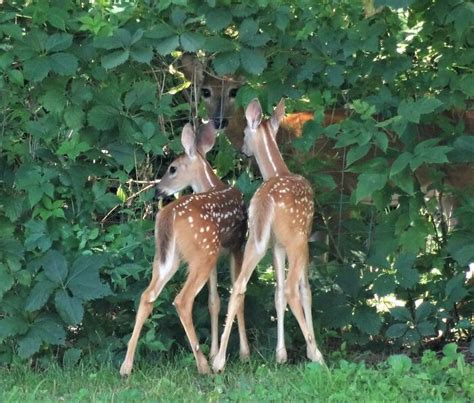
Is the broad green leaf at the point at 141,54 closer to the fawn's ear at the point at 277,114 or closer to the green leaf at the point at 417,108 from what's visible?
the fawn's ear at the point at 277,114

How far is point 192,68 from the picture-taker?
7.90m

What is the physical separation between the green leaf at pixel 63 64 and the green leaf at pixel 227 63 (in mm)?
852

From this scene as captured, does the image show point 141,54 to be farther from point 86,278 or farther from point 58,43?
→ point 86,278

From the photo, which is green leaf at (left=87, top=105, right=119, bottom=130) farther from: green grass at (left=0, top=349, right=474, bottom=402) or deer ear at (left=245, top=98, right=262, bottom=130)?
green grass at (left=0, top=349, right=474, bottom=402)

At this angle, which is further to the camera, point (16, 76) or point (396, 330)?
point (396, 330)

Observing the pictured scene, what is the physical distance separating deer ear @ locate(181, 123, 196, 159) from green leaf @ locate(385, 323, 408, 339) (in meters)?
1.62

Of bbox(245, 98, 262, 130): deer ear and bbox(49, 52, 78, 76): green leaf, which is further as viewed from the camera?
bbox(245, 98, 262, 130): deer ear

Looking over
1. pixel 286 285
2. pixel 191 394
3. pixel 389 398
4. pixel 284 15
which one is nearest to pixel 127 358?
pixel 191 394

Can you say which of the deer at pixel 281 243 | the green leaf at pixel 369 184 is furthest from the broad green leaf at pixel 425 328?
the green leaf at pixel 369 184

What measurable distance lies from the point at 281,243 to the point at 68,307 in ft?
4.25

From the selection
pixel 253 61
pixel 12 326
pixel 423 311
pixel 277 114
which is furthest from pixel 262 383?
pixel 253 61

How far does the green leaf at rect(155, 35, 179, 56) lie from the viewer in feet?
22.1

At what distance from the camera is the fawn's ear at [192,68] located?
779 cm

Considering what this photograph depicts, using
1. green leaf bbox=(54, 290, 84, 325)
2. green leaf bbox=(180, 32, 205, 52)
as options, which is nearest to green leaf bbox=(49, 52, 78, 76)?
green leaf bbox=(180, 32, 205, 52)
